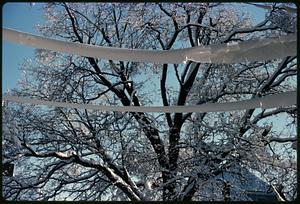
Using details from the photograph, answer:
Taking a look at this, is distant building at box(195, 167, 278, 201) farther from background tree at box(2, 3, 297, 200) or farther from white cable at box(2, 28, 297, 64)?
white cable at box(2, 28, 297, 64)

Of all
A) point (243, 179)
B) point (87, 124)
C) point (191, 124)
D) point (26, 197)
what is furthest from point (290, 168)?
point (26, 197)

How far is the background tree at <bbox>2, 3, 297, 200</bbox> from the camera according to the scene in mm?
6988

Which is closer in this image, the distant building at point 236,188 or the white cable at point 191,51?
the white cable at point 191,51

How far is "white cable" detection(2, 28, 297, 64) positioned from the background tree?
4.42 meters

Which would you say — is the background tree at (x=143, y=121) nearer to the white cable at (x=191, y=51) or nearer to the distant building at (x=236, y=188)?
the distant building at (x=236, y=188)

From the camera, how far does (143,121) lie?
7.70 metres

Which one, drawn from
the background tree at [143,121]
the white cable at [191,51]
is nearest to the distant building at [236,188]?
the background tree at [143,121]

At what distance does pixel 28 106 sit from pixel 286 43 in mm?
6369

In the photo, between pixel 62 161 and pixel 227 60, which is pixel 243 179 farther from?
pixel 227 60

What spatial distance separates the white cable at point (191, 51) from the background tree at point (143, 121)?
4421mm

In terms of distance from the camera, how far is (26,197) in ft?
23.5

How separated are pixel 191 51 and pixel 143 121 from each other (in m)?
5.42

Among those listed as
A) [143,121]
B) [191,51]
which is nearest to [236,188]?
[143,121]

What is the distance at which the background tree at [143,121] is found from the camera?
6.99 m
